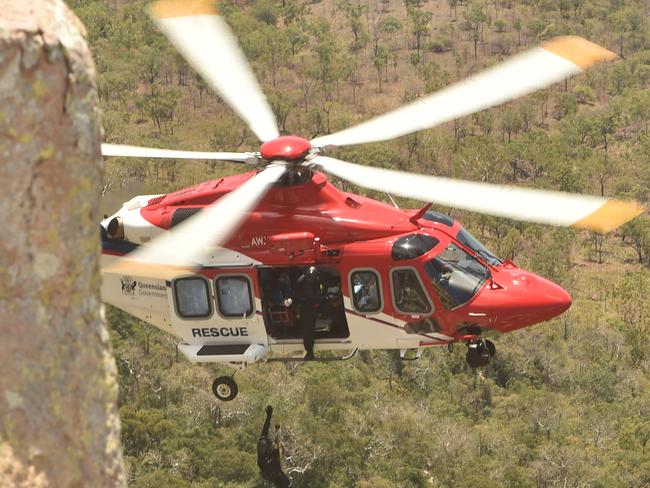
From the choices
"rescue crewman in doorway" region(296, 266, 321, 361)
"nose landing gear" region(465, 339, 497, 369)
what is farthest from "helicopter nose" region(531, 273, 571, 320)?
"rescue crewman in doorway" region(296, 266, 321, 361)

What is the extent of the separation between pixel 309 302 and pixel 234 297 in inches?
37.3

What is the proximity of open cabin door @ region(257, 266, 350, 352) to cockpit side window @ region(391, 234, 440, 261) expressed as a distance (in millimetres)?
726

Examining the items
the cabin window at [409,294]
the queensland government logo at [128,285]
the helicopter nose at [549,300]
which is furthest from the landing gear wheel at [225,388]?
the helicopter nose at [549,300]

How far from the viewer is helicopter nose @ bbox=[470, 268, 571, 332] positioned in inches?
505

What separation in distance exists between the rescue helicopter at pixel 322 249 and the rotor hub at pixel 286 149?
1 centimetres

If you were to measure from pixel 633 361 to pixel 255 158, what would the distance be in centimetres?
3056

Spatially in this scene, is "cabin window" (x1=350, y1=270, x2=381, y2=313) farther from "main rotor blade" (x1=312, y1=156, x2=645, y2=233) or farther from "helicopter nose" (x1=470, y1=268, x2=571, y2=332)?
"main rotor blade" (x1=312, y1=156, x2=645, y2=233)

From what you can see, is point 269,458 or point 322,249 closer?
point 322,249

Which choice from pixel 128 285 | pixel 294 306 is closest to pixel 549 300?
pixel 294 306

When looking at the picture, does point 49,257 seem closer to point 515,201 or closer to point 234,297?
point 515,201

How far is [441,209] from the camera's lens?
50312 mm

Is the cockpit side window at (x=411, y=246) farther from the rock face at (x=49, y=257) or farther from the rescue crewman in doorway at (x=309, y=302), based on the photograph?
the rock face at (x=49, y=257)

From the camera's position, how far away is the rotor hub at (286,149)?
12078 millimetres

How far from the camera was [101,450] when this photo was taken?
13.8ft
